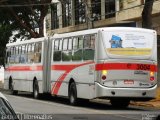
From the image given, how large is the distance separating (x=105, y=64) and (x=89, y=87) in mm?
1387

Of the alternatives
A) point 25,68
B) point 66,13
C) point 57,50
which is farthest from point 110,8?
point 57,50

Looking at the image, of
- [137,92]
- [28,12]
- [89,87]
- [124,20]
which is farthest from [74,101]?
[28,12]

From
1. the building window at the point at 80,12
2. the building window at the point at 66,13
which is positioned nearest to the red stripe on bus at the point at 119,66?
the building window at the point at 80,12

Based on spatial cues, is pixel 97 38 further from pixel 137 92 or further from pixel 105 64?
pixel 137 92

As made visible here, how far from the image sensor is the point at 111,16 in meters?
38.7

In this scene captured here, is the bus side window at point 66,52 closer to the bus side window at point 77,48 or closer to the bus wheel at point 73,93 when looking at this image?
the bus side window at point 77,48

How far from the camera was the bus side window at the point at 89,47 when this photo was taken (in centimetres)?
2102

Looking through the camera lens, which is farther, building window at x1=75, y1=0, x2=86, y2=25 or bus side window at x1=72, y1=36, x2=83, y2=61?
building window at x1=75, y1=0, x2=86, y2=25

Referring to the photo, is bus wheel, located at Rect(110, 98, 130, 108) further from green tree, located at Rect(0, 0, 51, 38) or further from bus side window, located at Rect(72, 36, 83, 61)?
green tree, located at Rect(0, 0, 51, 38)

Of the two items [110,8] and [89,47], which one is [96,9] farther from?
[89,47]

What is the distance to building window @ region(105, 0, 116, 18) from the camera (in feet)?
126

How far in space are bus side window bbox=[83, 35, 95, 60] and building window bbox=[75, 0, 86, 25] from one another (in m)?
21.6

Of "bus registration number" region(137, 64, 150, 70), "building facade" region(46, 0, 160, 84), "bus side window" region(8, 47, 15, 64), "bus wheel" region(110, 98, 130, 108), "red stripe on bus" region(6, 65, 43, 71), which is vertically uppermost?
"building facade" region(46, 0, 160, 84)

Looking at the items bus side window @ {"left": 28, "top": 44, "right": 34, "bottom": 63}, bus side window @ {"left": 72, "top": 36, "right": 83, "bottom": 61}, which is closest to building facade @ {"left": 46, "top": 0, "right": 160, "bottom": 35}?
bus side window @ {"left": 28, "top": 44, "right": 34, "bottom": 63}
